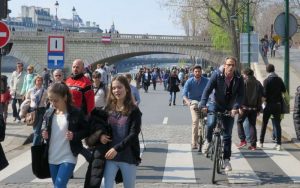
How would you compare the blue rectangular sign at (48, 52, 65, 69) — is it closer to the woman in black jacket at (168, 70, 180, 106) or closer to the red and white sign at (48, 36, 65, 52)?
the red and white sign at (48, 36, 65, 52)

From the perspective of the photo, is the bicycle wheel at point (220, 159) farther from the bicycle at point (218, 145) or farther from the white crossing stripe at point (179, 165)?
the white crossing stripe at point (179, 165)

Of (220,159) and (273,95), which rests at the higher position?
(273,95)

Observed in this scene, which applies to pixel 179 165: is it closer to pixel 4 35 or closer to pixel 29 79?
pixel 4 35

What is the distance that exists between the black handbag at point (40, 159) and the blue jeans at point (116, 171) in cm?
68


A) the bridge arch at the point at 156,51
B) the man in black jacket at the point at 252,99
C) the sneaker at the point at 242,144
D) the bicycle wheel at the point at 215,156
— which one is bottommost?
the sneaker at the point at 242,144

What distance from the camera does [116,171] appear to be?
5539 millimetres

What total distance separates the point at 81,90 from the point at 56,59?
273 inches

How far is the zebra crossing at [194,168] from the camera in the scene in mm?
8750

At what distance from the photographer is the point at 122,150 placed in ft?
17.9

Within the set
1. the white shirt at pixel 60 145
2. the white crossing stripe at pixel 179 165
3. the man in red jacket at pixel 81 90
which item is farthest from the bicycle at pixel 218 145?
the white shirt at pixel 60 145

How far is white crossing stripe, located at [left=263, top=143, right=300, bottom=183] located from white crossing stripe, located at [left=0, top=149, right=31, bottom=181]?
13.8 feet

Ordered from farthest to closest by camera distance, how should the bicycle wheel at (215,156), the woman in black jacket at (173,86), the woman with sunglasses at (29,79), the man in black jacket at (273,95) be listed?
the woman in black jacket at (173,86), the woman with sunglasses at (29,79), the man in black jacket at (273,95), the bicycle wheel at (215,156)

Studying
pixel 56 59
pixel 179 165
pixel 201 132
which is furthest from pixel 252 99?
pixel 56 59

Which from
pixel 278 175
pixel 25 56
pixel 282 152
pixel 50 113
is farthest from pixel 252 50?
pixel 25 56
